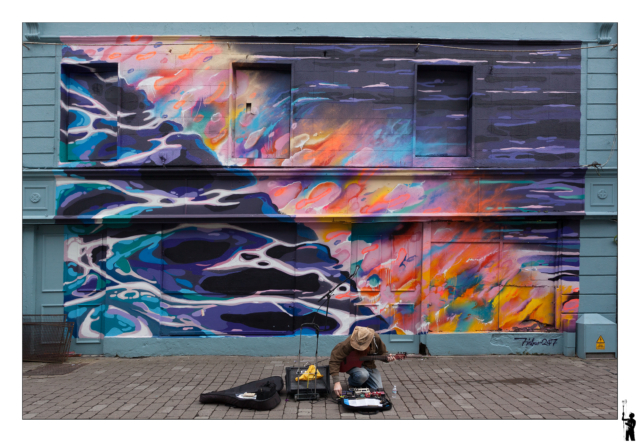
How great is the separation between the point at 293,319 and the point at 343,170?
123 inches

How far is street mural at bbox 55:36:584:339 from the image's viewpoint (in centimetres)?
747

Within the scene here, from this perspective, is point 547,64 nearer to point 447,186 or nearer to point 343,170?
point 447,186

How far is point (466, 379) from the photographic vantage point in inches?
248

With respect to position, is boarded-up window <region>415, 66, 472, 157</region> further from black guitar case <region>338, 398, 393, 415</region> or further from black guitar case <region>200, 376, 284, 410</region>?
black guitar case <region>200, 376, 284, 410</region>

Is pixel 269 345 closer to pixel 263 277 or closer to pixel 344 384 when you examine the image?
pixel 263 277

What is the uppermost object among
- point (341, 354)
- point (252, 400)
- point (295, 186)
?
point (295, 186)

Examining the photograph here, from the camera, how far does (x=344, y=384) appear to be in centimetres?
614

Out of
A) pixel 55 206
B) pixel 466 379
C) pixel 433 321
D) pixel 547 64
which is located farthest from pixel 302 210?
pixel 547 64

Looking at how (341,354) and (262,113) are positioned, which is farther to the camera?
(262,113)

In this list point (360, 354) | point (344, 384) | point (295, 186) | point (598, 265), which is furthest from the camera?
point (598, 265)

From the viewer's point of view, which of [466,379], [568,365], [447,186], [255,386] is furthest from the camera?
[447,186]

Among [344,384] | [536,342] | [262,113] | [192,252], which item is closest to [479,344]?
[536,342]

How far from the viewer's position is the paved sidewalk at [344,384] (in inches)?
201

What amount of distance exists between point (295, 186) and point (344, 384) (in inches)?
146
